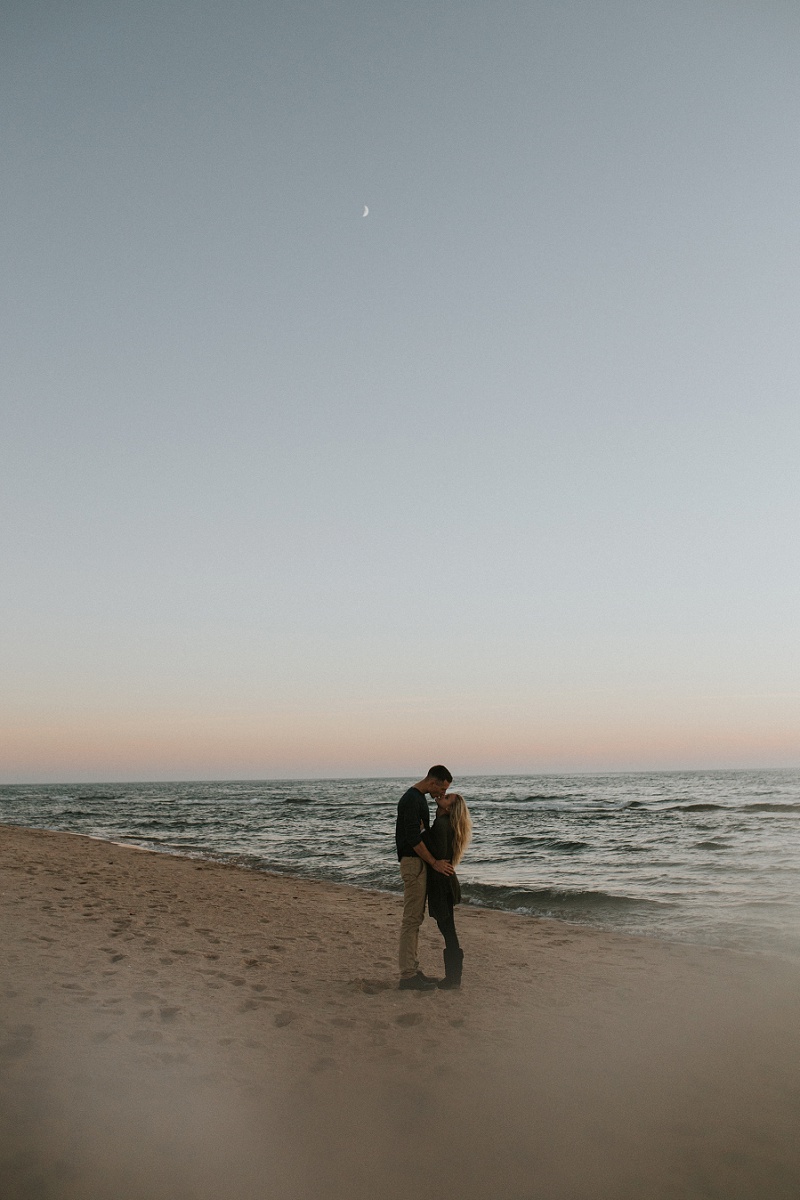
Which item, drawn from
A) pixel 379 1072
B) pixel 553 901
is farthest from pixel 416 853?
pixel 553 901

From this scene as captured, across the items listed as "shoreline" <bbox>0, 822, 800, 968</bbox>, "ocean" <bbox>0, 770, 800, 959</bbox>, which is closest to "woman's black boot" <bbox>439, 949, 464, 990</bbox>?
"shoreline" <bbox>0, 822, 800, 968</bbox>

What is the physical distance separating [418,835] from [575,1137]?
2737 millimetres

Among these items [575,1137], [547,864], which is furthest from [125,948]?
[547,864]

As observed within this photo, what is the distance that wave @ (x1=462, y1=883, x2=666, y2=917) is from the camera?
38.9ft

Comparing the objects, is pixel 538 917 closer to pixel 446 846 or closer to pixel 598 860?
pixel 446 846

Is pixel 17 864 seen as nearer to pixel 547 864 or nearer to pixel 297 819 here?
pixel 547 864

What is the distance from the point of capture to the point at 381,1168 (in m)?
3.57

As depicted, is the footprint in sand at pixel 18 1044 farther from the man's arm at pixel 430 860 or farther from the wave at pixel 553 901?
the wave at pixel 553 901

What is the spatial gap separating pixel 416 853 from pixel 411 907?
551 millimetres

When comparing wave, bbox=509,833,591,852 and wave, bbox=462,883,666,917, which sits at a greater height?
wave, bbox=462,883,666,917

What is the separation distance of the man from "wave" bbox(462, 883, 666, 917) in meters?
5.83

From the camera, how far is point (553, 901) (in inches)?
492

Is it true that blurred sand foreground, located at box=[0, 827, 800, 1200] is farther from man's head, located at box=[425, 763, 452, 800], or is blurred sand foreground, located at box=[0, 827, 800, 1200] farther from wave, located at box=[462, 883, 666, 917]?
wave, located at box=[462, 883, 666, 917]

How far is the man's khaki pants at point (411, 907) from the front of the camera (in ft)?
21.2
